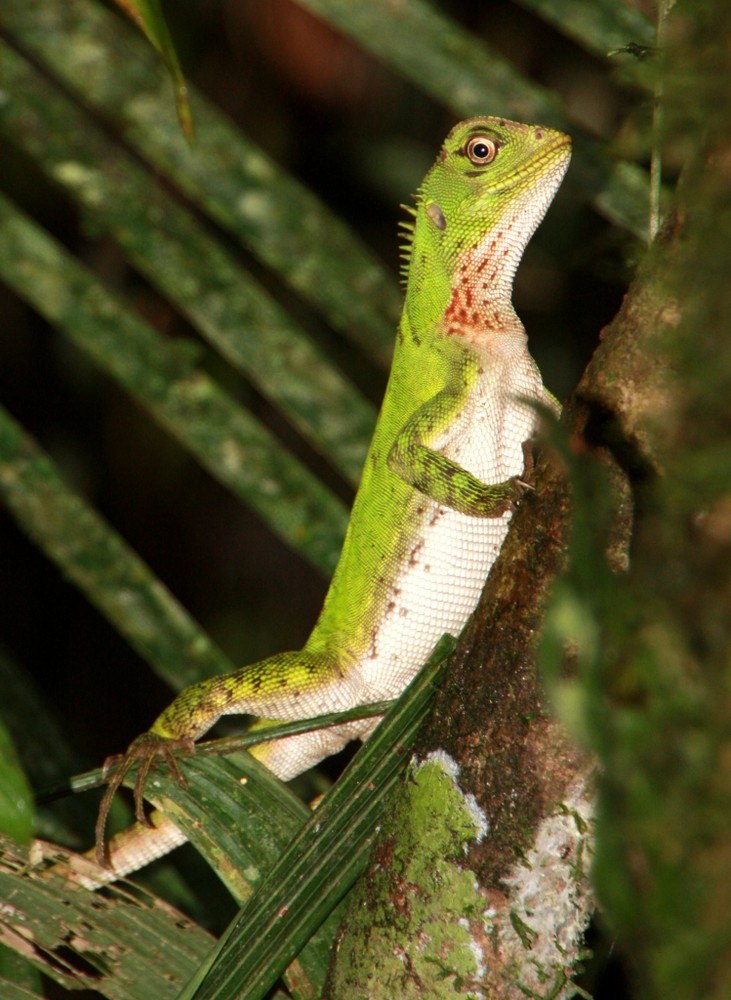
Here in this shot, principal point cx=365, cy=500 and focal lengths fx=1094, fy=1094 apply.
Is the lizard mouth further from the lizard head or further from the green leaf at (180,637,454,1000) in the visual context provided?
the green leaf at (180,637,454,1000)

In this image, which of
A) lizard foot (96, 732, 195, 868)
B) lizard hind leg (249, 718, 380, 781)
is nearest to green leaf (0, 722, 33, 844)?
lizard foot (96, 732, 195, 868)

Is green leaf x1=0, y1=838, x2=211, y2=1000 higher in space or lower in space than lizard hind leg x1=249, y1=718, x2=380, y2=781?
lower

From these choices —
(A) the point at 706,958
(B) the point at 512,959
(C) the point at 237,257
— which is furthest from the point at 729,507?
(C) the point at 237,257

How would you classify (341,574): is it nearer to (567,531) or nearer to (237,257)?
(567,531)

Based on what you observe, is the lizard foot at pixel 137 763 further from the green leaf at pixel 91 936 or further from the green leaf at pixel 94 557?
the green leaf at pixel 94 557

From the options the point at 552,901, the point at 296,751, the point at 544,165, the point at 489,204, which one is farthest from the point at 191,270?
the point at 552,901

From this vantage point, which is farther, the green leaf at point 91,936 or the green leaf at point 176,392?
the green leaf at point 176,392

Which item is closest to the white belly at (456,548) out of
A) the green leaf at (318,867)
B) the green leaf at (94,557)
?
the green leaf at (94,557)
